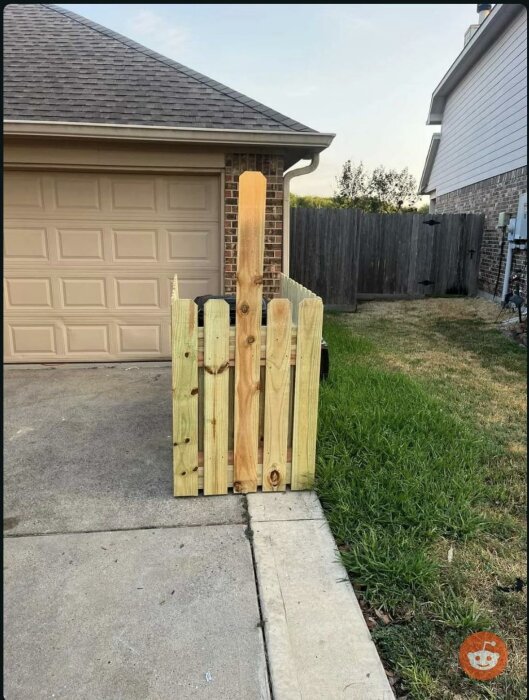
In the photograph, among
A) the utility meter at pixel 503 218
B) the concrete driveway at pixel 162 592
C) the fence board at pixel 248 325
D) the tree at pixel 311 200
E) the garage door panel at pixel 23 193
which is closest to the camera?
the concrete driveway at pixel 162 592

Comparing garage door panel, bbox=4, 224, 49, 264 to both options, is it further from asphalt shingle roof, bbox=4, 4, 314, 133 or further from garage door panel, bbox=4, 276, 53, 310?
asphalt shingle roof, bbox=4, 4, 314, 133

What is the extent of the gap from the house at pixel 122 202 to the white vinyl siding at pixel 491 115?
6.17 m

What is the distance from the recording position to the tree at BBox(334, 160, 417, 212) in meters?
21.1

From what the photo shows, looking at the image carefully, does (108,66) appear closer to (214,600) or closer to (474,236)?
(214,600)

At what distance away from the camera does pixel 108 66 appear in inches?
264

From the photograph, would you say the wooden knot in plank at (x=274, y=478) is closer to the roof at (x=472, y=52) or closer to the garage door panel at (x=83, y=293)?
the garage door panel at (x=83, y=293)

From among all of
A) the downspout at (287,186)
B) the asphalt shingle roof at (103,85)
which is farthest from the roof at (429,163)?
the downspout at (287,186)

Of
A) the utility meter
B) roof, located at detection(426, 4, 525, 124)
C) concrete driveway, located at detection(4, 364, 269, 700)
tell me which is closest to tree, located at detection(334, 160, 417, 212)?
roof, located at detection(426, 4, 525, 124)

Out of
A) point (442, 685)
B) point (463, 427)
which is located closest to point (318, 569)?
point (442, 685)

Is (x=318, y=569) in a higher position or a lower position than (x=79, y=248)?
lower

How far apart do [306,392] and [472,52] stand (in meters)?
13.3

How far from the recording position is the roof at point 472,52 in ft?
34.9

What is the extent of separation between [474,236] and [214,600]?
12125 mm

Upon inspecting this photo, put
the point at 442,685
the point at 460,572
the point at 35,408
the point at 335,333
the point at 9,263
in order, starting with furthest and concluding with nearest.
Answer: the point at 335,333 < the point at 9,263 < the point at 35,408 < the point at 460,572 < the point at 442,685
